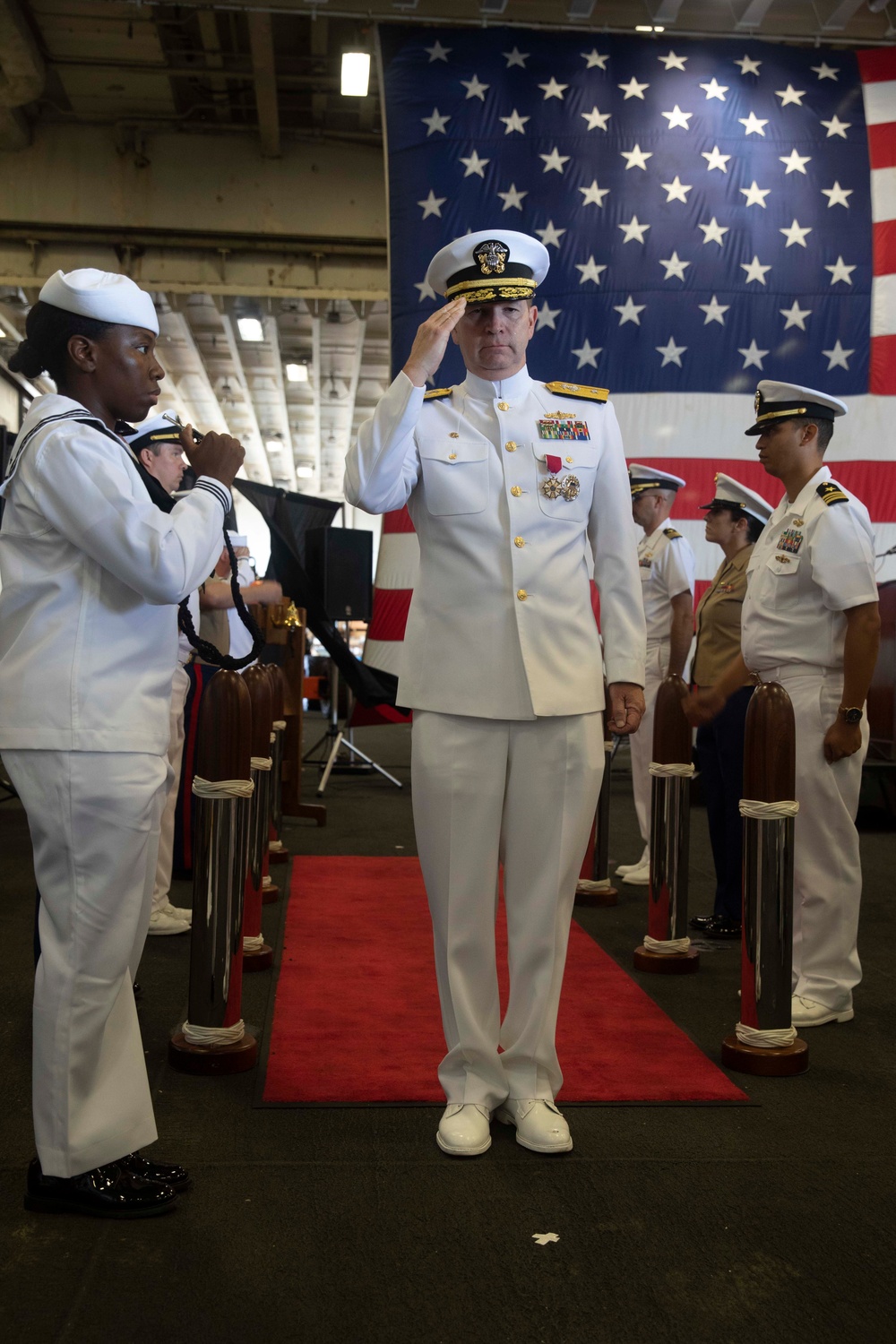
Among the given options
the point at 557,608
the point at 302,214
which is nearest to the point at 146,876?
the point at 557,608

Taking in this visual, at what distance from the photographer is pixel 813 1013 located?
2922 mm

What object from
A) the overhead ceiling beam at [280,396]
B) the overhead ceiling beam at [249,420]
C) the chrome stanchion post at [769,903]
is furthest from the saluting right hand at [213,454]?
the overhead ceiling beam at [280,396]

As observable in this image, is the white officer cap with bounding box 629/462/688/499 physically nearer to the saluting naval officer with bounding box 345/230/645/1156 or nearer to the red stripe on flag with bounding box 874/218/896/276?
the red stripe on flag with bounding box 874/218/896/276

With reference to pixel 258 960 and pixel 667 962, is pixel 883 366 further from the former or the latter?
pixel 258 960

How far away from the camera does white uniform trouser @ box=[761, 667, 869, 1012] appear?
2965 millimetres

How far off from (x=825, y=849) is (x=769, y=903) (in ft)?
1.70

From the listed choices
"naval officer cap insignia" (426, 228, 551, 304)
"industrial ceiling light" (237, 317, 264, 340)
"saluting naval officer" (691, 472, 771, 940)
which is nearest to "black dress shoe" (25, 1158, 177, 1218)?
"naval officer cap insignia" (426, 228, 551, 304)

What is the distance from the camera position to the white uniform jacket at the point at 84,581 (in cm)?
162

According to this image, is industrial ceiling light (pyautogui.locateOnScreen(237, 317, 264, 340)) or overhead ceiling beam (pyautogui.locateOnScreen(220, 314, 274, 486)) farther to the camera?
overhead ceiling beam (pyautogui.locateOnScreen(220, 314, 274, 486))

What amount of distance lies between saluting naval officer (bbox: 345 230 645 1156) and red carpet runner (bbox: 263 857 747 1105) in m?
0.32

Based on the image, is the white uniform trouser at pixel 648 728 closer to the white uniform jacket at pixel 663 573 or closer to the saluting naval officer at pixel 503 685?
the white uniform jacket at pixel 663 573

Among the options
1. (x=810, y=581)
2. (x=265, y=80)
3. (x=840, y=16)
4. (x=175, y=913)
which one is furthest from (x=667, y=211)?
(x=175, y=913)

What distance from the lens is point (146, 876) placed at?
5.80 ft

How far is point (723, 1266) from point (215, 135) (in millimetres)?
9656
